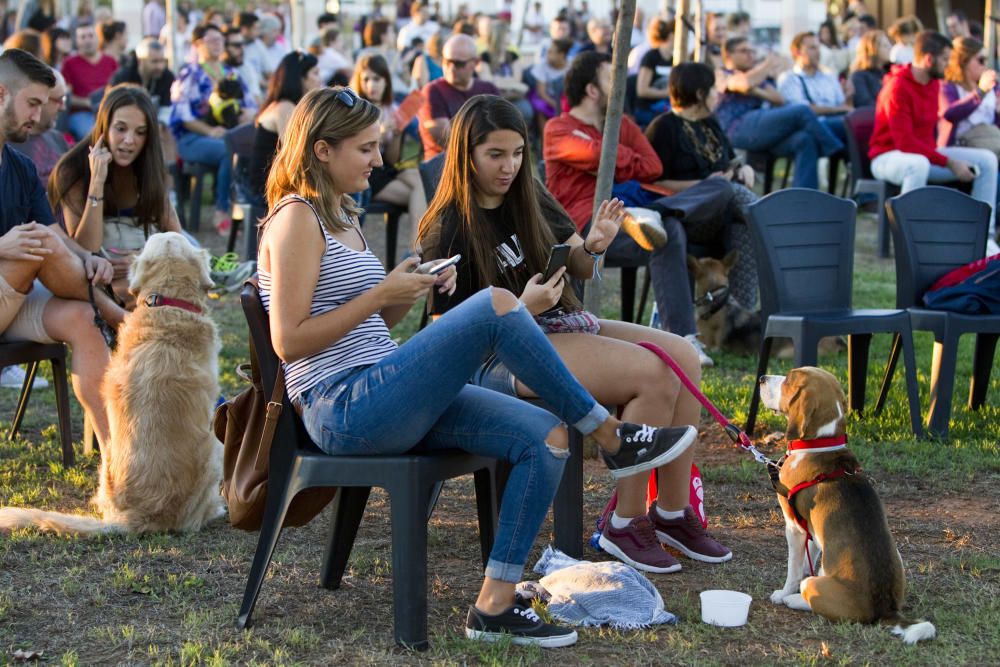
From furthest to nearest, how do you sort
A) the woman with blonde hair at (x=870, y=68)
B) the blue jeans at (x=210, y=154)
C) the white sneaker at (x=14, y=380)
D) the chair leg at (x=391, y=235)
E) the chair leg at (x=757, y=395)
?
the woman with blonde hair at (x=870, y=68) < the blue jeans at (x=210, y=154) < the chair leg at (x=391, y=235) < the white sneaker at (x=14, y=380) < the chair leg at (x=757, y=395)

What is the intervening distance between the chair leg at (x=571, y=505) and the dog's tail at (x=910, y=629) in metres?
1.06

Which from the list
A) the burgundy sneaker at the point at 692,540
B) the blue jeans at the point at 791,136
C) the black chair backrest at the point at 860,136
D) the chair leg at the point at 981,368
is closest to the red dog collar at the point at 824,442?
the burgundy sneaker at the point at 692,540

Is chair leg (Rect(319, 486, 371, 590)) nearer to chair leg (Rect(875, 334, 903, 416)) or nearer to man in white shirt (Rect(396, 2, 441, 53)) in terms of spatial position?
chair leg (Rect(875, 334, 903, 416))

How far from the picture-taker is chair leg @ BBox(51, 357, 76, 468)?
5516mm

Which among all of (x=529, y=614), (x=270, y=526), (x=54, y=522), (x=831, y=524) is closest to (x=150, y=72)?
(x=54, y=522)

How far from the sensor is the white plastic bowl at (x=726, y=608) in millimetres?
3629

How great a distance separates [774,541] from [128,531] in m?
2.37

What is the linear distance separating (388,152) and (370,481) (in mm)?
6891

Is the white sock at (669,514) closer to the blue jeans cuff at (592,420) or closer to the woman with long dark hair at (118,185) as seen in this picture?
the blue jeans cuff at (592,420)

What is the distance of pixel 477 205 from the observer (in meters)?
4.28

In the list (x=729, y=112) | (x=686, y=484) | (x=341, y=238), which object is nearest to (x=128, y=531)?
(x=341, y=238)

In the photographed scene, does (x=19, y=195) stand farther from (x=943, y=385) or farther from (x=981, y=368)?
(x=981, y=368)

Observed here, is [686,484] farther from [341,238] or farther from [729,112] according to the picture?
[729,112]

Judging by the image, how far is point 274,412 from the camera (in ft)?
11.4
